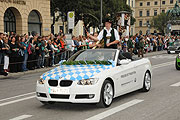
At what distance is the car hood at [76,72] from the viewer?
23.2ft

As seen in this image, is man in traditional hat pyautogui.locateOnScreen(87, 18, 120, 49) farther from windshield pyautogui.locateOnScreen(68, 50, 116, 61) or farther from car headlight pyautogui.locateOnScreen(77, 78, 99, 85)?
car headlight pyautogui.locateOnScreen(77, 78, 99, 85)

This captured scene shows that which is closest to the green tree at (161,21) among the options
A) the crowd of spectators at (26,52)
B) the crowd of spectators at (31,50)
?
the crowd of spectators at (31,50)

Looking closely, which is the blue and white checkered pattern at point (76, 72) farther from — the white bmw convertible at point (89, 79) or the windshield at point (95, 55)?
the windshield at point (95, 55)

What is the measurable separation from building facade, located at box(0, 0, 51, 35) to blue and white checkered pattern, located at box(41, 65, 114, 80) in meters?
20.4

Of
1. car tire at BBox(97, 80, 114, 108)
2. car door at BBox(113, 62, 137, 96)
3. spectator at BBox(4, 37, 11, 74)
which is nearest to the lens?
car tire at BBox(97, 80, 114, 108)

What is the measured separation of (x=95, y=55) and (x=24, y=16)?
72.2ft

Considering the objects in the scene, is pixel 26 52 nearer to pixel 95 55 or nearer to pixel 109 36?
pixel 109 36

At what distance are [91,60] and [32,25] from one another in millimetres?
23667

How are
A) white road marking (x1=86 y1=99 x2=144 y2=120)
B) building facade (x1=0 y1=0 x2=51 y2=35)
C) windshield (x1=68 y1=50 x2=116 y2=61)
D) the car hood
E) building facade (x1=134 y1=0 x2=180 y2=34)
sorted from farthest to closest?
building facade (x1=134 y1=0 x2=180 y2=34)
building facade (x1=0 y1=0 x2=51 y2=35)
windshield (x1=68 y1=50 x2=116 y2=61)
the car hood
white road marking (x1=86 y1=99 x2=144 y2=120)

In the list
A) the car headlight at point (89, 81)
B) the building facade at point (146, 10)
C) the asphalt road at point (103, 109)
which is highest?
the building facade at point (146, 10)

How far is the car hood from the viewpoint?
709 cm

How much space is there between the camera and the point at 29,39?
1794cm

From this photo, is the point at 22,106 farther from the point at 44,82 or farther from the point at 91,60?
the point at 91,60

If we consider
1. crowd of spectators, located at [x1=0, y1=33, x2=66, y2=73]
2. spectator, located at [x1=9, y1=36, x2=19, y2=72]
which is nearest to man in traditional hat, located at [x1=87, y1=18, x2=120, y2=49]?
crowd of spectators, located at [x1=0, y1=33, x2=66, y2=73]
